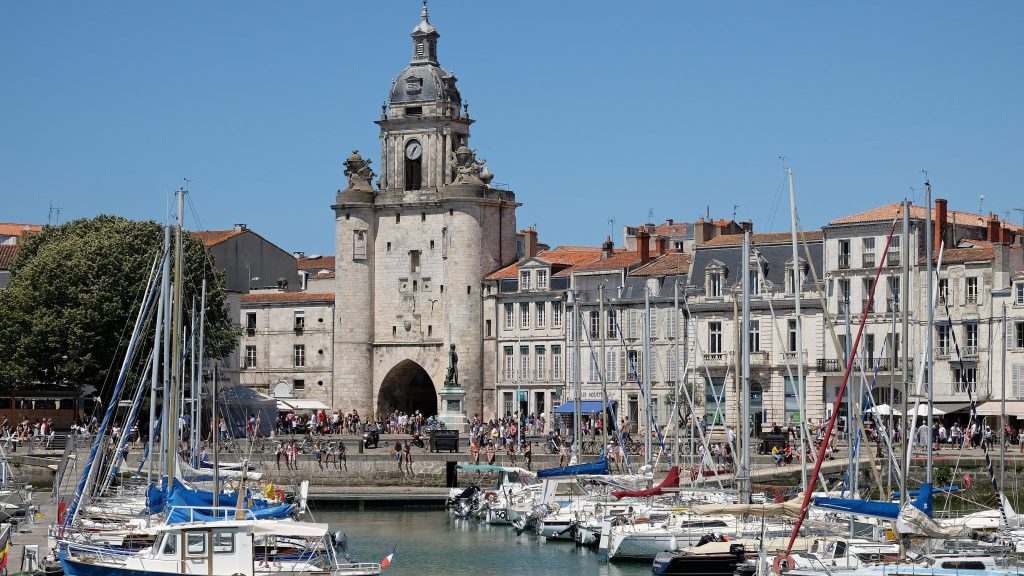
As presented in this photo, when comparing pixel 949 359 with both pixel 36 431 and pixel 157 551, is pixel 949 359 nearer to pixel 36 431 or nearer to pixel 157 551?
A: pixel 36 431

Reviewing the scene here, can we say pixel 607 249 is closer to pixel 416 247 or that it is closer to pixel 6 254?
pixel 416 247

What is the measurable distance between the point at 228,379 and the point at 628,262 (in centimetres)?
1829

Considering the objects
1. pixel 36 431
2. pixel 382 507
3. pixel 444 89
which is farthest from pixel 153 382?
pixel 444 89

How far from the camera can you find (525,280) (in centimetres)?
9875

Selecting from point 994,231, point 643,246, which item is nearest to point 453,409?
point 643,246

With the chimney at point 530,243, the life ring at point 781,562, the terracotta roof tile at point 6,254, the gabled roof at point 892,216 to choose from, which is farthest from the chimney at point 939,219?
the terracotta roof tile at point 6,254

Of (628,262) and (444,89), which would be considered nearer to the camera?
(628,262)

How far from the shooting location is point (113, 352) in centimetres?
8338

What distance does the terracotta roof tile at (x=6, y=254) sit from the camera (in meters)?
110

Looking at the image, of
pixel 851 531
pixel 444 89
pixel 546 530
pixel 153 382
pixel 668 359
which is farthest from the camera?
pixel 444 89

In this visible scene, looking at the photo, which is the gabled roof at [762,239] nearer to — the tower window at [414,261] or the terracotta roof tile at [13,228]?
the tower window at [414,261]

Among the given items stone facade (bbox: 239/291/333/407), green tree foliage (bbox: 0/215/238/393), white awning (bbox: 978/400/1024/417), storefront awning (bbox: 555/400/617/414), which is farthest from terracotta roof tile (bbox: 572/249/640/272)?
white awning (bbox: 978/400/1024/417)

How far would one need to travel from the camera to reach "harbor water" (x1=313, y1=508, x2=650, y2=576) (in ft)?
173

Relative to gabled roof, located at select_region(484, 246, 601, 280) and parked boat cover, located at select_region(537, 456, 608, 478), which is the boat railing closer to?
parked boat cover, located at select_region(537, 456, 608, 478)
